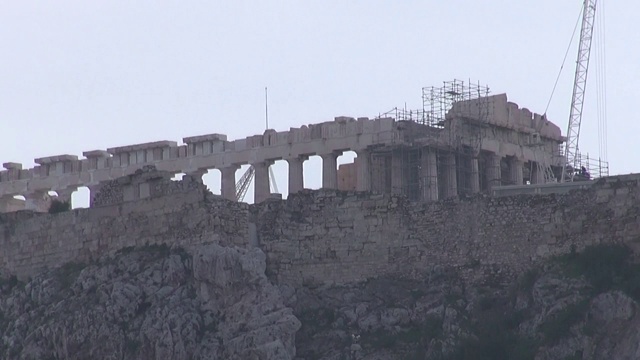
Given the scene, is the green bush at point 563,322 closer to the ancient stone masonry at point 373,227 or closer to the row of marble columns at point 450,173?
the ancient stone masonry at point 373,227

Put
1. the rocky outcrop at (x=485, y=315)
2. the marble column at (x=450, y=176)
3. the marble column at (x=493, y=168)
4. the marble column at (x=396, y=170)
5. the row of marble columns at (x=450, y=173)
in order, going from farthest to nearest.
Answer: the marble column at (x=493, y=168) → the marble column at (x=450, y=176) → the marble column at (x=396, y=170) → the row of marble columns at (x=450, y=173) → the rocky outcrop at (x=485, y=315)

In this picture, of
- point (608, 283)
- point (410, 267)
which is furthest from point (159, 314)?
point (608, 283)

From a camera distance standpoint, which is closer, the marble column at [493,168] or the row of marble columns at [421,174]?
the row of marble columns at [421,174]

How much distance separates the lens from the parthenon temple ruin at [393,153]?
91188 millimetres

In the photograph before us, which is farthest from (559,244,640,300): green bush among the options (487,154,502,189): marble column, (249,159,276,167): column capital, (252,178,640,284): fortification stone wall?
(249,159,276,167): column capital

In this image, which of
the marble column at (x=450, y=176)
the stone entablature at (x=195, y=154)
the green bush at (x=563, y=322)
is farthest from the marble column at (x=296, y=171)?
the green bush at (x=563, y=322)

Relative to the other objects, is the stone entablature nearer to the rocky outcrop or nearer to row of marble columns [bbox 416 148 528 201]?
row of marble columns [bbox 416 148 528 201]

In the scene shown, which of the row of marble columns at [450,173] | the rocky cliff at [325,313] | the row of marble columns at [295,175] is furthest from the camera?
the row of marble columns at [295,175]

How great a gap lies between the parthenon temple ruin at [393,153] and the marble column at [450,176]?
0.04m

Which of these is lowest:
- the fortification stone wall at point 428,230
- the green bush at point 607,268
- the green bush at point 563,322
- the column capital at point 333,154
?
the green bush at point 563,322

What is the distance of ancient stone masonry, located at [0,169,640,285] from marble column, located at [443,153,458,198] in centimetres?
1346

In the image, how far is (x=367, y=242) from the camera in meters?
77.6

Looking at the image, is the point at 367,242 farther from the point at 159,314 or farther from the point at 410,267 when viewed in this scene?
the point at 159,314

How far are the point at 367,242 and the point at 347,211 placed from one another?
1157 mm
